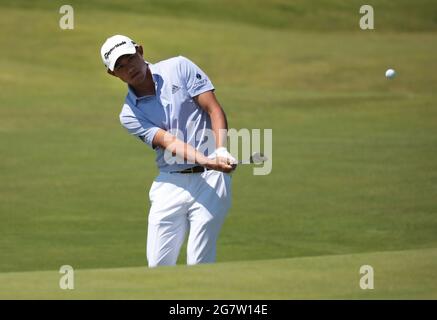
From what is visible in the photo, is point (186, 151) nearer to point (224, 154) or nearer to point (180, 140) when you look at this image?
point (180, 140)

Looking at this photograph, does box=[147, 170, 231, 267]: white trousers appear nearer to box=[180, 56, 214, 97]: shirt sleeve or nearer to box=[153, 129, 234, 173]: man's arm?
box=[153, 129, 234, 173]: man's arm

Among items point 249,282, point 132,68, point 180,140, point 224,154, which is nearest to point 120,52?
point 132,68

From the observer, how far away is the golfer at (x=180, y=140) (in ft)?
24.0

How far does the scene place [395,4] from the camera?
1682 inches

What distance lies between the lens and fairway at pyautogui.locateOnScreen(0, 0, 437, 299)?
6.33 m

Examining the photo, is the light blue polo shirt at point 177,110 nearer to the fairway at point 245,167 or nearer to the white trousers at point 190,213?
the white trousers at point 190,213

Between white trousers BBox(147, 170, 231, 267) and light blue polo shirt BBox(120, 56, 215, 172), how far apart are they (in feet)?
0.43

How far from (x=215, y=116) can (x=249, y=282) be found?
1573 mm

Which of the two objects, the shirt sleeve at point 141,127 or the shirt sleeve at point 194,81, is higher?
the shirt sleeve at point 194,81

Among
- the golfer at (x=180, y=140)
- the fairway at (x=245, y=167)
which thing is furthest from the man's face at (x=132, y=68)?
the fairway at (x=245, y=167)

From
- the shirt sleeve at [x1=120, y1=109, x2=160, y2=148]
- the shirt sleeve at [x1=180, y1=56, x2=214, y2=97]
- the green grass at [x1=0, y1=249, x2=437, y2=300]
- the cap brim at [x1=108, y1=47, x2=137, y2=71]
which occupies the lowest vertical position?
the green grass at [x1=0, y1=249, x2=437, y2=300]

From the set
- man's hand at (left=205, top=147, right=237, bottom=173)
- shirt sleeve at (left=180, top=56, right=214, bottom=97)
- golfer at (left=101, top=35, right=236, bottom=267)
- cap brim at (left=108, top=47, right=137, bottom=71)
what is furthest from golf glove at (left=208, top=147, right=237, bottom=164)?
cap brim at (left=108, top=47, right=137, bottom=71)

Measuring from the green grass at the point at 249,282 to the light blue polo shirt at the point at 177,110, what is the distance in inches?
41.2

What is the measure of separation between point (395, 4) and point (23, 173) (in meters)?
29.4
